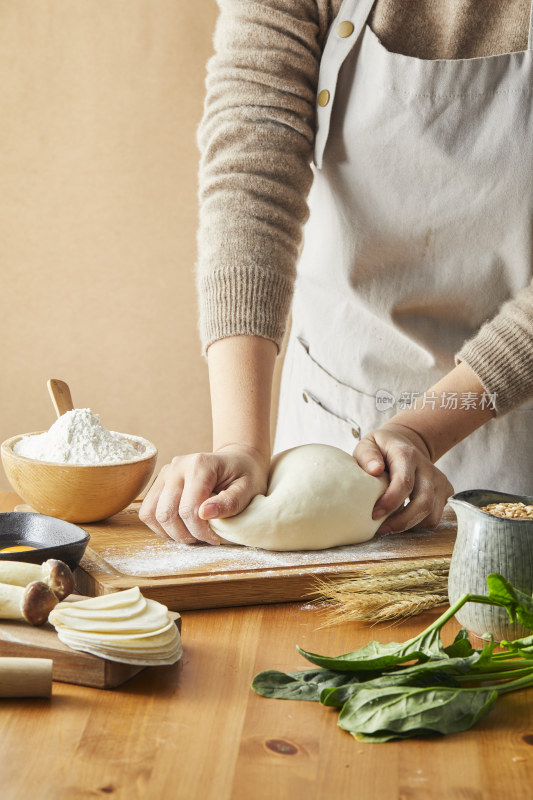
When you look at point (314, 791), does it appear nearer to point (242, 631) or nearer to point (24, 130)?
point (242, 631)

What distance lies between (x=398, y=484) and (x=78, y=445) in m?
0.43

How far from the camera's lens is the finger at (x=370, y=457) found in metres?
1.13

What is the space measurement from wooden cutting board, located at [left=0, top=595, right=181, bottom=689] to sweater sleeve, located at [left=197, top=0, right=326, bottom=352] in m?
0.61

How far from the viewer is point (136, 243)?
294 centimetres

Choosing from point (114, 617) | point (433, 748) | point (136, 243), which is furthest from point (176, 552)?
point (136, 243)

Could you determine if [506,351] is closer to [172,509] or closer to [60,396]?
[172,509]

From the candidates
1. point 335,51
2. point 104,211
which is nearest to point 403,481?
point 335,51

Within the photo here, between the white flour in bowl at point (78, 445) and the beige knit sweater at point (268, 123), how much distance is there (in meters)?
0.22

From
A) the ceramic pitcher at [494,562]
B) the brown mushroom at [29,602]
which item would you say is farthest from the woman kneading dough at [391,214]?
the brown mushroom at [29,602]

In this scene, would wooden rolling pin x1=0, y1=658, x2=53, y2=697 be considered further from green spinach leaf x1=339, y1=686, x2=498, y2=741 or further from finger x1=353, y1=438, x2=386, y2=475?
finger x1=353, y1=438, x2=386, y2=475

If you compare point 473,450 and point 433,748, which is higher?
point 433,748

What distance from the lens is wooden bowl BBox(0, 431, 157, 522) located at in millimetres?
1104

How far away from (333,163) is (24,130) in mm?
1825

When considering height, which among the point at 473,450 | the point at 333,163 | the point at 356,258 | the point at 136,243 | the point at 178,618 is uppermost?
the point at 333,163
